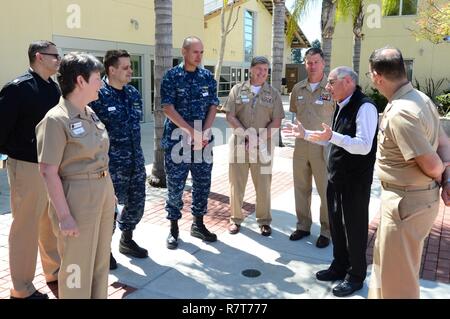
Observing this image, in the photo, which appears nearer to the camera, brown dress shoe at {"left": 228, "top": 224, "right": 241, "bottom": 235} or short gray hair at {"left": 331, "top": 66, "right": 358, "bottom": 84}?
short gray hair at {"left": 331, "top": 66, "right": 358, "bottom": 84}

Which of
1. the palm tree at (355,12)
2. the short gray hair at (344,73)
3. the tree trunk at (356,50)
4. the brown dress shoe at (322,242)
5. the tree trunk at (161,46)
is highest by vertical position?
the palm tree at (355,12)

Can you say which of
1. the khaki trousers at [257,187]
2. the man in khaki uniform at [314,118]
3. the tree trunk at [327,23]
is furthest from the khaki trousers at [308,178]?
the tree trunk at [327,23]

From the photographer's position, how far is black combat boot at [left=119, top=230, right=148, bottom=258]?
4.19 metres

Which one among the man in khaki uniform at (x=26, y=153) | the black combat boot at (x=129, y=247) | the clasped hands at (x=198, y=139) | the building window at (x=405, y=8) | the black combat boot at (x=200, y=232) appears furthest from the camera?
the building window at (x=405, y=8)

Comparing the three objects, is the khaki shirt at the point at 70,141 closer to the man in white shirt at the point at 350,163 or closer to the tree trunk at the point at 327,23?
the man in white shirt at the point at 350,163

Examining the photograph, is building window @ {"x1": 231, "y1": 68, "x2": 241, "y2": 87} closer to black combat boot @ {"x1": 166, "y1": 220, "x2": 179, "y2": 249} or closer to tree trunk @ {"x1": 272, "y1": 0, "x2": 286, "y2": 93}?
tree trunk @ {"x1": 272, "y1": 0, "x2": 286, "y2": 93}

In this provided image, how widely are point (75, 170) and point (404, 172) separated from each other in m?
2.01

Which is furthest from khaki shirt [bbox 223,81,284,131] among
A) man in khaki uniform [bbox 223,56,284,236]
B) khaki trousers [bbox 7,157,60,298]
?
khaki trousers [bbox 7,157,60,298]

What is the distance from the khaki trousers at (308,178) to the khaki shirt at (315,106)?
241mm

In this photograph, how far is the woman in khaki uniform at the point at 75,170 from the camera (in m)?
2.43

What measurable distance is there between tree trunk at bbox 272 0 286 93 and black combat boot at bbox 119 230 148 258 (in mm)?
6209

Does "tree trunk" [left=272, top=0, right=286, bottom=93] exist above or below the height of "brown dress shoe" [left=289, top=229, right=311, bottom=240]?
above

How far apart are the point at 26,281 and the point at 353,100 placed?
116 inches
